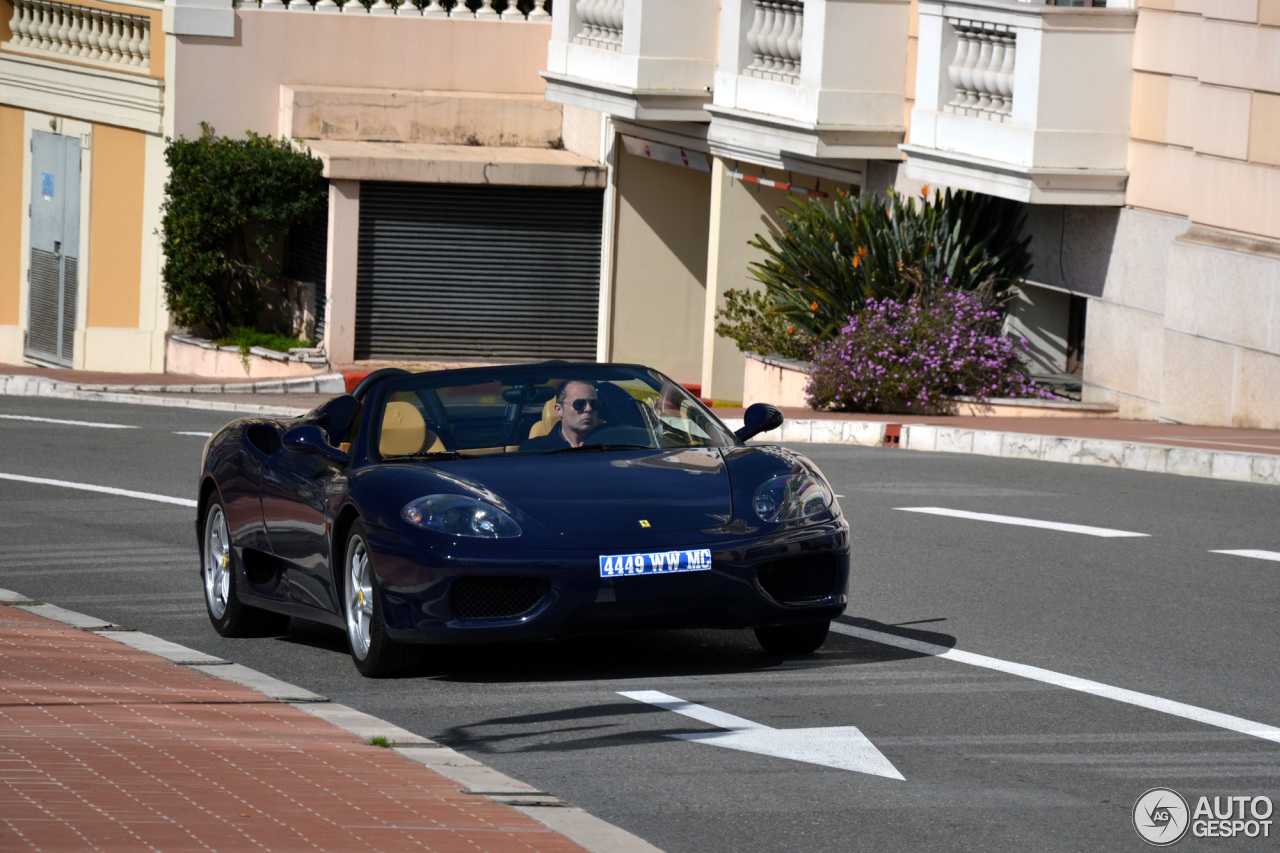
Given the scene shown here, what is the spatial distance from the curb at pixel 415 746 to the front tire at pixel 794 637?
6.50 feet

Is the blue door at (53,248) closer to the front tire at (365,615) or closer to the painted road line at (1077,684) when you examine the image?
the front tire at (365,615)

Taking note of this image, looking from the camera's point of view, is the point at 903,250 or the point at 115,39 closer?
the point at 903,250

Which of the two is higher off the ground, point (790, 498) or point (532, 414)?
point (532, 414)

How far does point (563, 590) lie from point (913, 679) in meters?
1.44

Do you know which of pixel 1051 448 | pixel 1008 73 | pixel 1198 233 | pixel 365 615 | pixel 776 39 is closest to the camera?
pixel 365 615

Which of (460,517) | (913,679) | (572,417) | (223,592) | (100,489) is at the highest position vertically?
(572,417)

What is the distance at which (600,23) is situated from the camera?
90.7ft

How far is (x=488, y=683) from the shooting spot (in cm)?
855

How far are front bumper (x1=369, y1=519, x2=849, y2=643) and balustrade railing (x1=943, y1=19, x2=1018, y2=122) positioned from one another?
12.5m

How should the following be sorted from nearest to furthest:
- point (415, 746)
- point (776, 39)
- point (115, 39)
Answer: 1. point (415, 746)
2. point (776, 39)
3. point (115, 39)

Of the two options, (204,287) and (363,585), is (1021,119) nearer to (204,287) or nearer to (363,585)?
(363,585)

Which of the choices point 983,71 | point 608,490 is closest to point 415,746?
point 608,490

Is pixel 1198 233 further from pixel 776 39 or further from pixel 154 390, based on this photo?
pixel 154 390

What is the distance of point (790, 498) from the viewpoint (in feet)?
28.2
